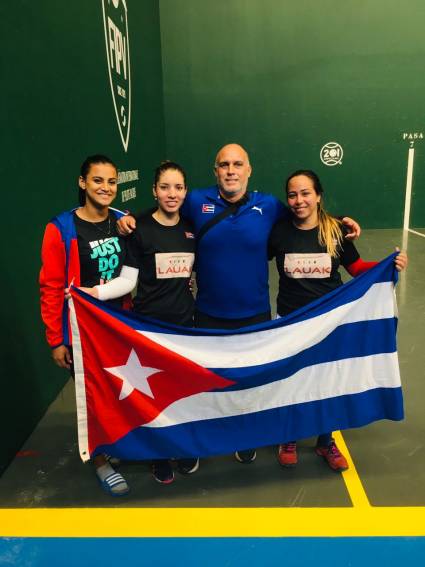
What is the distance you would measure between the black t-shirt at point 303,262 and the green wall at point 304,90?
747cm

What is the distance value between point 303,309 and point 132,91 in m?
5.29

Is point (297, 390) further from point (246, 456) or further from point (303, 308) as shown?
point (246, 456)

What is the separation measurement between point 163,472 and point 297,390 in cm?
84

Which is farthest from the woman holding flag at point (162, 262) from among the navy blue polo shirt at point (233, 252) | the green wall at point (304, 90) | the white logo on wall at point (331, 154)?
the white logo on wall at point (331, 154)

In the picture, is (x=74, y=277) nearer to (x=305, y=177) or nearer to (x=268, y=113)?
(x=305, y=177)

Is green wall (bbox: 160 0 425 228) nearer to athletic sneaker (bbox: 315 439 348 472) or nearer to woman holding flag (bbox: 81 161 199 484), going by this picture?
woman holding flag (bbox: 81 161 199 484)

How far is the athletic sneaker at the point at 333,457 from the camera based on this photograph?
250 cm

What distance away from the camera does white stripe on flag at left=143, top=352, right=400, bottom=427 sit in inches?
91.4

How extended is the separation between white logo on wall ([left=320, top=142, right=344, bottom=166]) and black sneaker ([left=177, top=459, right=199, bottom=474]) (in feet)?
27.4

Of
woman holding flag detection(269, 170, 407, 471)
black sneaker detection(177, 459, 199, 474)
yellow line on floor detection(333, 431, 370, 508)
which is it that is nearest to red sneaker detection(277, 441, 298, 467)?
woman holding flag detection(269, 170, 407, 471)

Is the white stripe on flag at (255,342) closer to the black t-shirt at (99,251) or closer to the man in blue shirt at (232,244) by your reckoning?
the man in blue shirt at (232,244)
